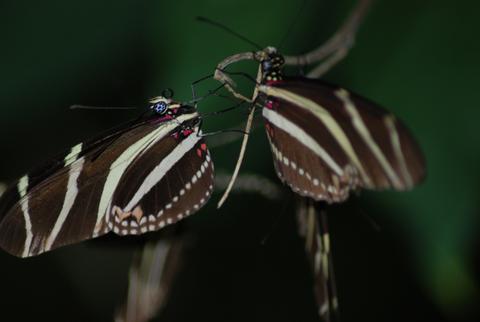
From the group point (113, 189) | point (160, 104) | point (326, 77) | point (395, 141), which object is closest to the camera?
point (395, 141)

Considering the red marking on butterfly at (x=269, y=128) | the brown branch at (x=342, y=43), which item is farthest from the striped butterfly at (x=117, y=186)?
the brown branch at (x=342, y=43)

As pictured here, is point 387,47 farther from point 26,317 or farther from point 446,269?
point 26,317

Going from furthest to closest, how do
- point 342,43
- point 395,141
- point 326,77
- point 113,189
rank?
point 326,77, point 342,43, point 113,189, point 395,141

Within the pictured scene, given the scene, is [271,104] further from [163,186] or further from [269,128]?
[163,186]

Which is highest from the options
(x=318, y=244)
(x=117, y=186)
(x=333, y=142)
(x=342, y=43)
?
(x=342, y=43)

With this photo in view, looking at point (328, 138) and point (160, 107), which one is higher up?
point (160, 107)

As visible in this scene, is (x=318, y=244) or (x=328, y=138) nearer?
(x=328, y=138)

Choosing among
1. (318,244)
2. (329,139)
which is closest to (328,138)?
(329,139)

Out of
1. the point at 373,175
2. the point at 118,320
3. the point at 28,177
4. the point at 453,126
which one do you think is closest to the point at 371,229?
the point at 453,126
